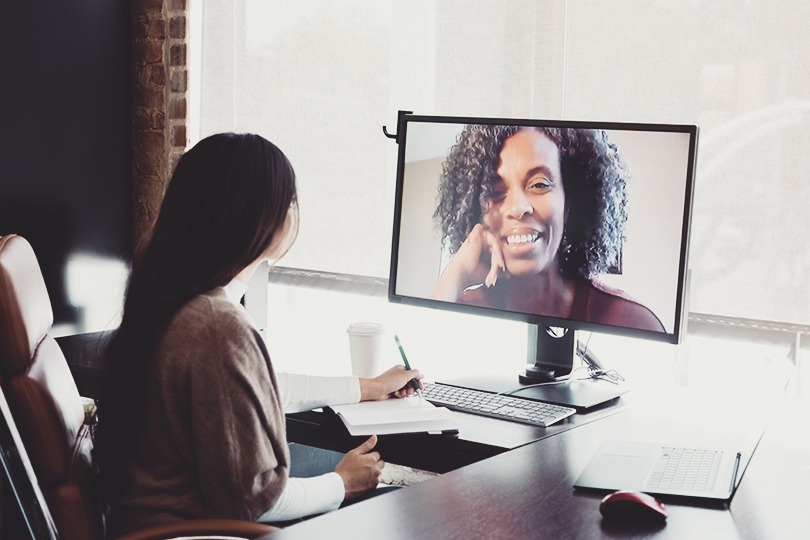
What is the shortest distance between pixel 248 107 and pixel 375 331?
117 cm

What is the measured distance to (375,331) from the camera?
1.93 meters

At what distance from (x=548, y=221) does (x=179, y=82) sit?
1638mm

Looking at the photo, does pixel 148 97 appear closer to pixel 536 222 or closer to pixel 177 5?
pixel 177 5

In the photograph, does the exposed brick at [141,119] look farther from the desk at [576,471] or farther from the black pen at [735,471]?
the black pen at [735,471]

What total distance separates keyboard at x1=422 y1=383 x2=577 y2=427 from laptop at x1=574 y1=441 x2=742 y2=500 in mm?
223

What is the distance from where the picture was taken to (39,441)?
1219mm

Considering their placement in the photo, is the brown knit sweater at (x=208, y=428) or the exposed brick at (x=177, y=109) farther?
the exposed brick at (x=177, y=109)

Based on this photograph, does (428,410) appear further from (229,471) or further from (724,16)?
(724,16)

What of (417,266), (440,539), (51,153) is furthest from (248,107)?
(440,539)

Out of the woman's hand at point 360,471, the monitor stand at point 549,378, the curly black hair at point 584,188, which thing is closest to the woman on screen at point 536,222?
the curly black hair at point 584,188

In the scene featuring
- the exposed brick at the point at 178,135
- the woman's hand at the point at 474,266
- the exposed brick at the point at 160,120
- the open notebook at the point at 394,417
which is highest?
the exposed brick at the point at 160,120

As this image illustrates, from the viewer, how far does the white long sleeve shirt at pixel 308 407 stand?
52.1 inches

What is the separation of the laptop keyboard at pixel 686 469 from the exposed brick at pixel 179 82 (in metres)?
2.12

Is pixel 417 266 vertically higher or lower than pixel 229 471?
higher
